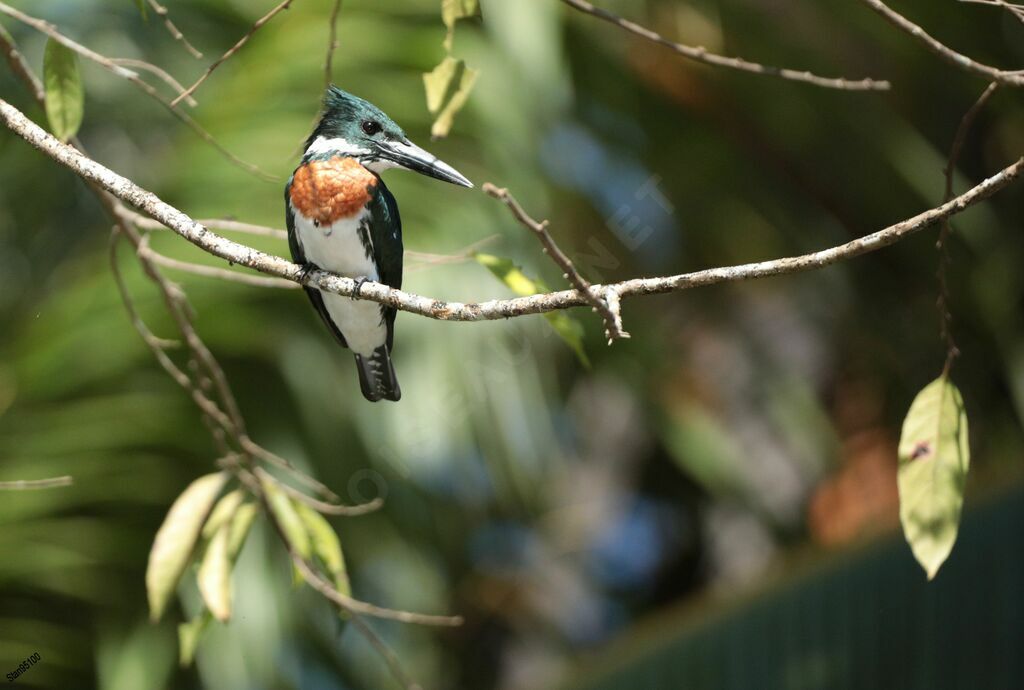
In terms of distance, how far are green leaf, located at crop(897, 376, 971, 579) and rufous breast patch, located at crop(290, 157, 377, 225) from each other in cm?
104

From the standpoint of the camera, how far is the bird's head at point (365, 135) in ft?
6.55

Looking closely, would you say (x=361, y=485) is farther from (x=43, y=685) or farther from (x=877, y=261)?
(x=877, y=261)

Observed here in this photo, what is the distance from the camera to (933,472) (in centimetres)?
178

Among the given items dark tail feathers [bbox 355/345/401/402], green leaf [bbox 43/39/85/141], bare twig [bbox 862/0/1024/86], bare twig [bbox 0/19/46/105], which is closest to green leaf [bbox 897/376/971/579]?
bare twig [bbox 862/0/1024/86]

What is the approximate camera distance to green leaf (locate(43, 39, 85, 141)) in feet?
7.10

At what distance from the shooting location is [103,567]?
4.66 m

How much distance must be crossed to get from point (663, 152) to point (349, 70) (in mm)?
2489

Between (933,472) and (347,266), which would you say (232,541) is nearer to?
(347,266)

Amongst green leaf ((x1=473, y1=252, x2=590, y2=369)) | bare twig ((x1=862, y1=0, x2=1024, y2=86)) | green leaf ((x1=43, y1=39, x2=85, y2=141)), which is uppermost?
bare twig ((x1=862, y1=0, x2=1024, y2=86))

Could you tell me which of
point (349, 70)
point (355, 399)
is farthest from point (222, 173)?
point (355, 399)

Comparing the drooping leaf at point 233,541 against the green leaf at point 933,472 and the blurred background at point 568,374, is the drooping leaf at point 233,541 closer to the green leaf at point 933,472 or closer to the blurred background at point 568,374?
the green leaf at point 933,472

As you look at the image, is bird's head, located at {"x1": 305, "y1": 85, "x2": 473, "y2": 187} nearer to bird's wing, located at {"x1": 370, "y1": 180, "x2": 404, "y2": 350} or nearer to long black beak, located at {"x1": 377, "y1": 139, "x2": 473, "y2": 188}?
long black beak, located at {"x1": 377, "y1": 139, "x2": 473, "y2": 188}

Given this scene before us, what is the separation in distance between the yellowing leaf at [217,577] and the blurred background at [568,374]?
195 centimetres

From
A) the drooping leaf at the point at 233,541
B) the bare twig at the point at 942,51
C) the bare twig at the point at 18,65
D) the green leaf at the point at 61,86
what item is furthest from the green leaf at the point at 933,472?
the bare twig at the point at 18,65
